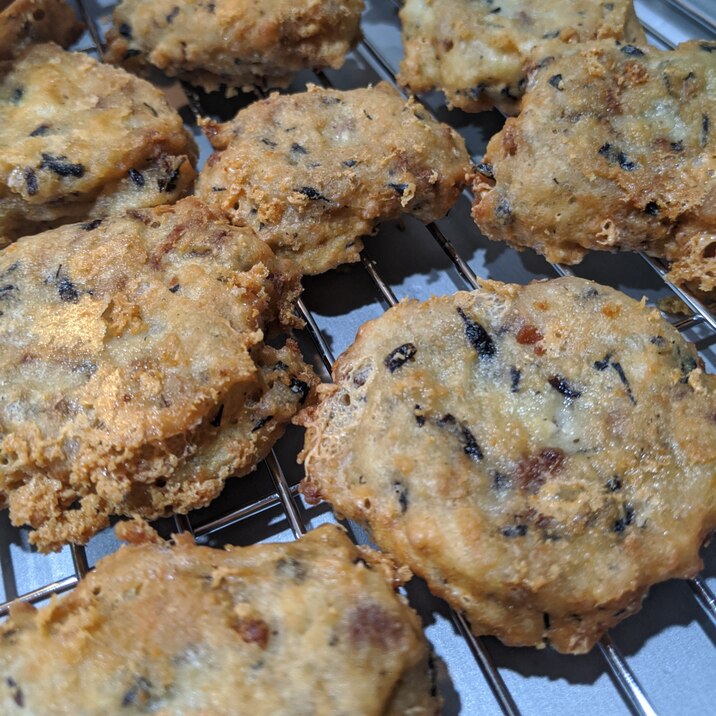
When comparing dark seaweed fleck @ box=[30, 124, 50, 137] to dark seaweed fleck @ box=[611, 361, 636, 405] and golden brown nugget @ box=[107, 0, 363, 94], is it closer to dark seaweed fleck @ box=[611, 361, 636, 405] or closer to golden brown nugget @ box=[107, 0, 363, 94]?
golden brown nugget @ box=[107, 0, 363, 94]

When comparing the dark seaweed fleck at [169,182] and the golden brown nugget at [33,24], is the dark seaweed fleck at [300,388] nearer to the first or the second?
the dark seaweed fleck at [169,182]

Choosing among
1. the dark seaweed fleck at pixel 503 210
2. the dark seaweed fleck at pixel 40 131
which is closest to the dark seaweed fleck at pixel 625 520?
the dark seaweed fleck at pixel 503 210

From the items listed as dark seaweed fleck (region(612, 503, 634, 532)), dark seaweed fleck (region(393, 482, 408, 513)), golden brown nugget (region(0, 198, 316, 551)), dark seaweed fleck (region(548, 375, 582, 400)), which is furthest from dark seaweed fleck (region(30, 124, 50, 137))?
dark seaweed fleck (region(612, 503, 634, 532))

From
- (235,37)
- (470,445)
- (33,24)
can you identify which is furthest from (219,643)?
(33,24)

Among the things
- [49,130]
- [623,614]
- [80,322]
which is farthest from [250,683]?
[49,130]

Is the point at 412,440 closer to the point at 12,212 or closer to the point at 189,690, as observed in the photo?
the point at 189,690

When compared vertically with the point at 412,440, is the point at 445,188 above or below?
above
